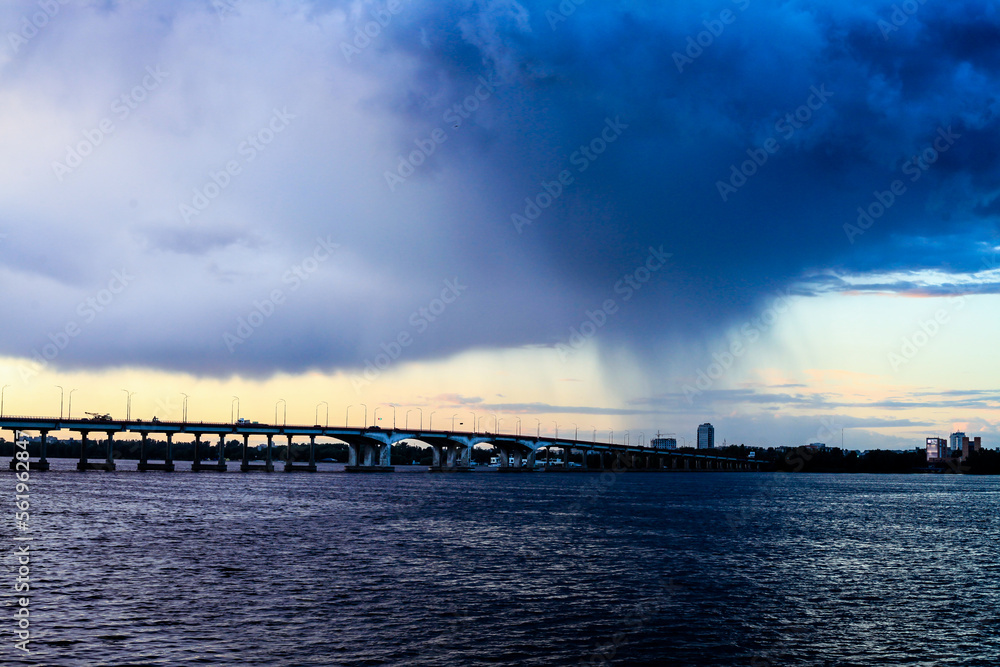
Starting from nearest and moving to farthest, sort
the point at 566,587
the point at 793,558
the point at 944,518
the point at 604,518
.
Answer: the point at 566,587 → the point at 793,558 → the point at 604,518 → the point at 944,518

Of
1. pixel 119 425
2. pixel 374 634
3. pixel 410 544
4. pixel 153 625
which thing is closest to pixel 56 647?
pixel 153 625

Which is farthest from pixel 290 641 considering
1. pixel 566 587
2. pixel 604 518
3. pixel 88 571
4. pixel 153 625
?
pixel 604 518

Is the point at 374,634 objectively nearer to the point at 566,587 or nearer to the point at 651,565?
the point at 566,587

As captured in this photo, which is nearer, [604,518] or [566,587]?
[566,587]

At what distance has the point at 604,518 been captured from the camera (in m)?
80.1

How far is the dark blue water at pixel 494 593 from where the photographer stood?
2717cm

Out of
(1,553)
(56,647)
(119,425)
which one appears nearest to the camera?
(56,647)

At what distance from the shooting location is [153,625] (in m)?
29.5

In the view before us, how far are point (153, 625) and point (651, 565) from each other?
90.3ft

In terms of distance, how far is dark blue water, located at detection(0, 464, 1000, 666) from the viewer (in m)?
27.2

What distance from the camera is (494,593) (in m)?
36.8

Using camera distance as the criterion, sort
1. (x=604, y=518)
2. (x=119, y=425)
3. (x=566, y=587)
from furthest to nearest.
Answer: (x=119, y=425)
(x=604, y=518)
(x=566, y=587)

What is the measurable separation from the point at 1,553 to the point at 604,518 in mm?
51956

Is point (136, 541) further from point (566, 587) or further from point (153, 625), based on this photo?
point (566, 587)
